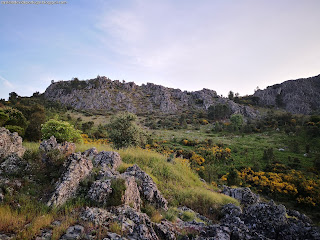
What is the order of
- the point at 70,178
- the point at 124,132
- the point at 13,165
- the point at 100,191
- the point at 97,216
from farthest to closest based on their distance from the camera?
the point at 124,132 → the point at 13,165 → the point at 70,178 → the point at 100,191 → the point at 97,216

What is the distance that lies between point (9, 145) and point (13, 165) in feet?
4.51

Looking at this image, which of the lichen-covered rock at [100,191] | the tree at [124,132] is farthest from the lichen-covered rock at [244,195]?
the tree at [124,132]

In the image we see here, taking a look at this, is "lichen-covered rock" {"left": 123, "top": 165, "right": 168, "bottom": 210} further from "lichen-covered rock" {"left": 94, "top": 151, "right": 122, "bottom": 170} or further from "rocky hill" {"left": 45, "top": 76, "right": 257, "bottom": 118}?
"rocky hill" {"left": 45, "top": 76, "right": 257, "bottom": 118}

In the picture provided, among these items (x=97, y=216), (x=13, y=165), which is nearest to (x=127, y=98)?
(x=13, y=165)

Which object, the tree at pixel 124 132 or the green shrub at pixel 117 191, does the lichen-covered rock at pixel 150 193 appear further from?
the tree at pixel 124 132

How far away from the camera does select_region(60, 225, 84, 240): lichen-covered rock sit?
3.25 meters

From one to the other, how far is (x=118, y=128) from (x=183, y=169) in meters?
7.41

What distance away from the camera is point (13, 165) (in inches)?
228

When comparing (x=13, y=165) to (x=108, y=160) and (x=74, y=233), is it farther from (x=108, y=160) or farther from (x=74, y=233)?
(x=74, y=233)

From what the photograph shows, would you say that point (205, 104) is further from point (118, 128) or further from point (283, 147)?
point (118, 128)

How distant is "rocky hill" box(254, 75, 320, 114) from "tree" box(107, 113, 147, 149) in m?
108

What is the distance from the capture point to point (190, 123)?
56844mm

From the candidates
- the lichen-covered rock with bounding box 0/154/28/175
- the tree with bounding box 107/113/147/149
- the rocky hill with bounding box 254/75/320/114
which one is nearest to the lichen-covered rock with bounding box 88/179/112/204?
the lichen-covered rock with bounding box 0/154/28/175

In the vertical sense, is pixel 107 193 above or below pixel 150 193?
above
